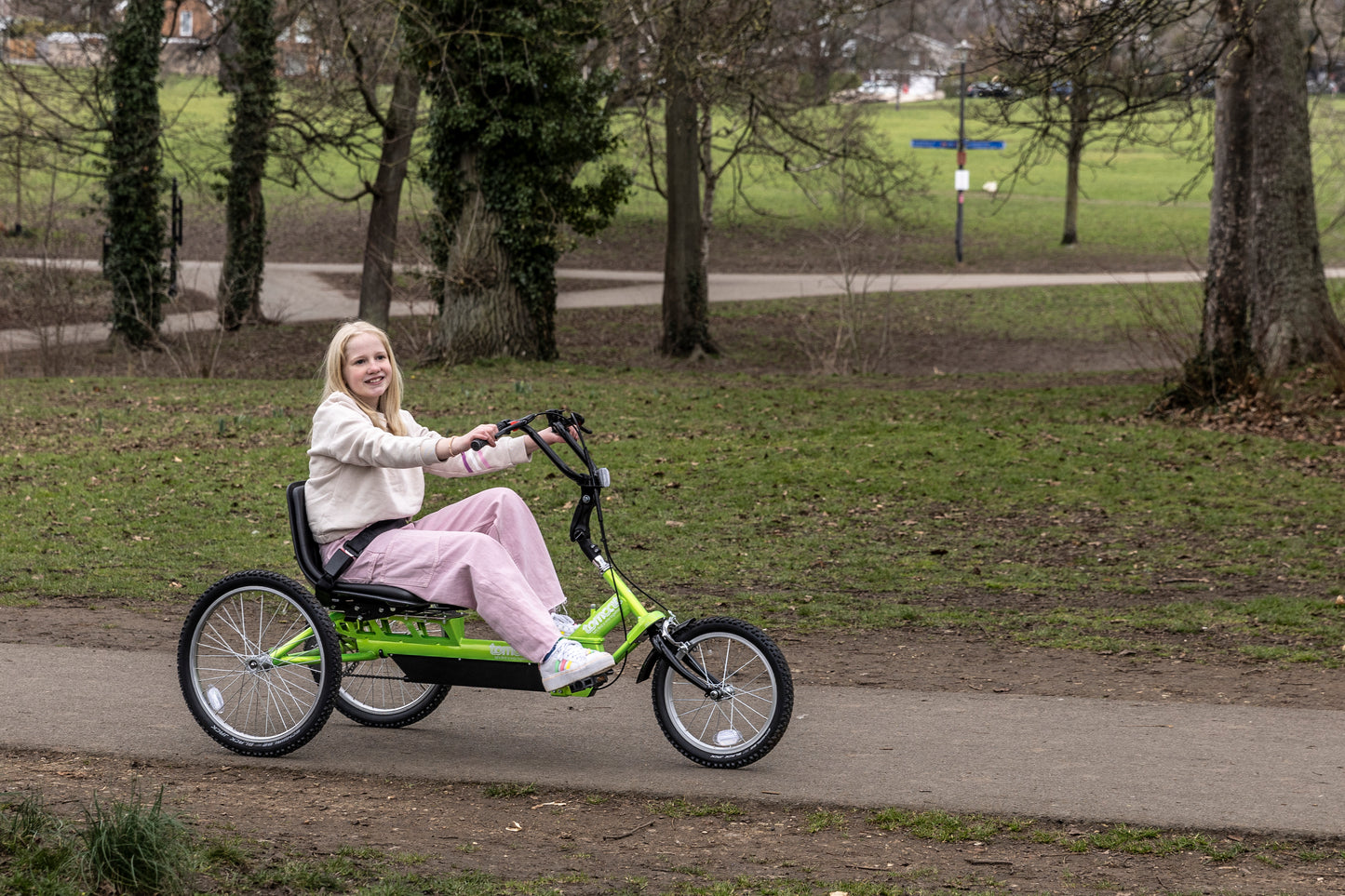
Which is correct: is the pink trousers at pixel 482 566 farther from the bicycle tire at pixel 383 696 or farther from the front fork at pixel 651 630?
the bicycle tire at pixel 383 696

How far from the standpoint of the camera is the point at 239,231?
88.1ft

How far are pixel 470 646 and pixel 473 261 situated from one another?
1500 cm

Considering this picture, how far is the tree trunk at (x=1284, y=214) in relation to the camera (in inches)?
564

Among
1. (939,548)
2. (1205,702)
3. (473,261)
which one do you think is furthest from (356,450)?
(473,261)

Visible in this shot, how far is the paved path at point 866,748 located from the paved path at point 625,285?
2202cm

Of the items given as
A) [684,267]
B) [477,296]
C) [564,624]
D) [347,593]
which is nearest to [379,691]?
[347,593]

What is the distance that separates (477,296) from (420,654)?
14964 millimetres

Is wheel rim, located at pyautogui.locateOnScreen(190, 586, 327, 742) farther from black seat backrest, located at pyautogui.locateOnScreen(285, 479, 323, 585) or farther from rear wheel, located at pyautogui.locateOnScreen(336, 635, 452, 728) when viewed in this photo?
rear wheel, located at pyautogui.locateOnScreen(336, 635, 452, 728)

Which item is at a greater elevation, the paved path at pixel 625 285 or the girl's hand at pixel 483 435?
the paved path at pixel 625 285

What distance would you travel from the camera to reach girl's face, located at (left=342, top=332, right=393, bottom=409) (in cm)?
500

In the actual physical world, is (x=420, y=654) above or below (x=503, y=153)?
below

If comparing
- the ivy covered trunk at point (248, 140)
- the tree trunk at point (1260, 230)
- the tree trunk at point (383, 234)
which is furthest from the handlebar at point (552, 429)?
the tree trunk at point (383, 234)

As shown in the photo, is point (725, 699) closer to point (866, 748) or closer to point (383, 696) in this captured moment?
point (866, 748)

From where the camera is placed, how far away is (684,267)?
22469 millimetres
